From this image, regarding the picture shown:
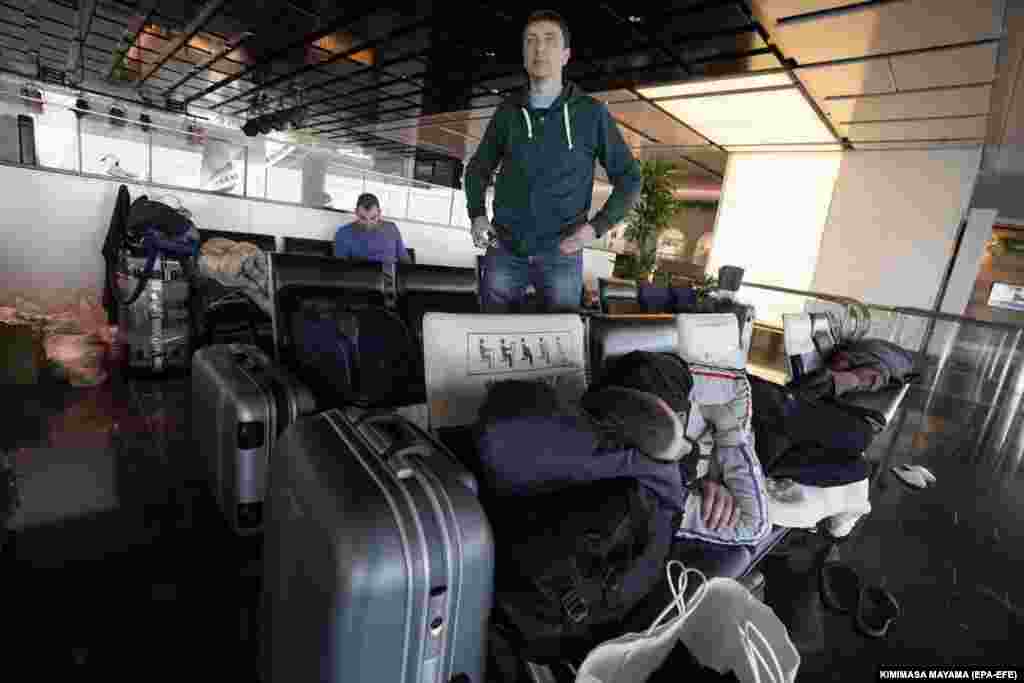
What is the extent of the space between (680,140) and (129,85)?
1362cm

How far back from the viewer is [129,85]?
11.8 meters

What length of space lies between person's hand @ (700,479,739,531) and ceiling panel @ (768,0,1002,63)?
439cm

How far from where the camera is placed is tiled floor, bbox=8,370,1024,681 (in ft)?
3.45

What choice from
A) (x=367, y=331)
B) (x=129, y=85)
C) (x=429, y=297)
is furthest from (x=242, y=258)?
(x=129, y=85)

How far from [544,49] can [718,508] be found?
4.80ft

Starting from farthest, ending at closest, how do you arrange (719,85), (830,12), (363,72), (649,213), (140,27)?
1. (363,72)
2. (140,27)
3. (649,213)
4. (719,85)
5. (830,12)

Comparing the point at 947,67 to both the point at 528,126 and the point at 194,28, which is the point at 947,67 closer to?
the point at 528,126

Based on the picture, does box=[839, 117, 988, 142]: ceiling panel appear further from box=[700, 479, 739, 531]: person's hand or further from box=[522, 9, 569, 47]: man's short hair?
box=[700, 479, 739, 531]: person's hand

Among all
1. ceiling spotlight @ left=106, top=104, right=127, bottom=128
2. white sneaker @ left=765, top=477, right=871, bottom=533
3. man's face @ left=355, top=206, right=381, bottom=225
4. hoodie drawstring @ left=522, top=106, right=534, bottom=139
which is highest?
ceiling spotlight @ left=106, top=104, right=127, bottom=128

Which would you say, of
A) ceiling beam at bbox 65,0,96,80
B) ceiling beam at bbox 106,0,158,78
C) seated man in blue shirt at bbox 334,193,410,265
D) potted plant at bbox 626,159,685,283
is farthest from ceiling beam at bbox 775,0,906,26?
ceiling beam at bbox 65,0,96,80

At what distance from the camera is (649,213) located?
596 cm

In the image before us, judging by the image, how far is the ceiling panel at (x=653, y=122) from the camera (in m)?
6.79

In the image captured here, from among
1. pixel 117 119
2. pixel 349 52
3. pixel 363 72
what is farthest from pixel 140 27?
pixel 117 119

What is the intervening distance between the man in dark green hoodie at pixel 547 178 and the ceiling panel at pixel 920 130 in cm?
652
